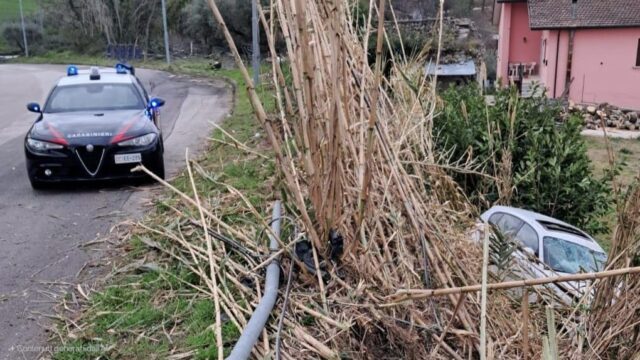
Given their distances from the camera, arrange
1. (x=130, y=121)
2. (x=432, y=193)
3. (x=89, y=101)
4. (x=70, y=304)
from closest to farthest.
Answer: (x=70, y=304), (x=432, y=193), (x=130, y=121), (x=89, y=101)

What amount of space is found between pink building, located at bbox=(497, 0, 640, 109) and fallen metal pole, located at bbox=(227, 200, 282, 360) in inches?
857

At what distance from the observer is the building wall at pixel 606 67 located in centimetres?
2517

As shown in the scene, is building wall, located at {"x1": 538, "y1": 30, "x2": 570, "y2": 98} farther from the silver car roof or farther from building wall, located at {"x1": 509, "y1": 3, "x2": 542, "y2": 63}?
the silver car roof

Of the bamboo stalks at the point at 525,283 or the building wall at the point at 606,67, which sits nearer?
the bamboo stalks at the point at 525,283

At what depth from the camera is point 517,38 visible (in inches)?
1297

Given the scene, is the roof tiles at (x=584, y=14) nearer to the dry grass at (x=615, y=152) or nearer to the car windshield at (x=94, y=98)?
the dry grass at (x=615, y=152)

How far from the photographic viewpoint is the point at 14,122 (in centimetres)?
1634

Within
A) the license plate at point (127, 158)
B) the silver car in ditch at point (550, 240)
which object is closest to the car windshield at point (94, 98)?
the license plate at point (127, 158)

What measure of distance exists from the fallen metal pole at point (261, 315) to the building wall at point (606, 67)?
79.9 ft

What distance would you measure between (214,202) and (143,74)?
94.0 feet

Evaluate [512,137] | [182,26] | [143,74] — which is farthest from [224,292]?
[182,26]

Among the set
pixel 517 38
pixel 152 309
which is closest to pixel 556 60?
pixel 517 38

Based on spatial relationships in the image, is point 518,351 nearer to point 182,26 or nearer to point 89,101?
point 89,101

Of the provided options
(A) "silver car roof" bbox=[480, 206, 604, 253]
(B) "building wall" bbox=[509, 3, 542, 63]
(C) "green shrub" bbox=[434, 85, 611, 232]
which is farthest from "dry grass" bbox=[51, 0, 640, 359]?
(B) "building wall" bbox=[509, 3, 542, 63]
